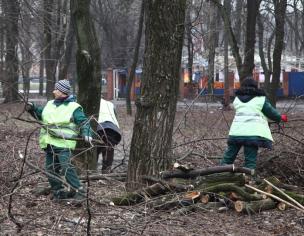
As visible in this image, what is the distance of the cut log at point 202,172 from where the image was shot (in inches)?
248

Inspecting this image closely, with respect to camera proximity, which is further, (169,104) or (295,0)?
(295,0)

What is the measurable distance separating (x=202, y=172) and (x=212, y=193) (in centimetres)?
58

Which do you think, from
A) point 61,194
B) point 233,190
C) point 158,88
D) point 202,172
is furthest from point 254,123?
point 61,194

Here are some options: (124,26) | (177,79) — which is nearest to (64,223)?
(177,79)

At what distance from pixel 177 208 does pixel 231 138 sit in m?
2.03

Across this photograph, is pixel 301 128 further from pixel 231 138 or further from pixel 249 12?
pixel 249 12

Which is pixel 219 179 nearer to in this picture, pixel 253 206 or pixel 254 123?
pixel 253 206

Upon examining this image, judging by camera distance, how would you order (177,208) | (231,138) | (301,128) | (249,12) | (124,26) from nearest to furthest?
(177,208), (231,138), (301,128), (249,12), (124,26)

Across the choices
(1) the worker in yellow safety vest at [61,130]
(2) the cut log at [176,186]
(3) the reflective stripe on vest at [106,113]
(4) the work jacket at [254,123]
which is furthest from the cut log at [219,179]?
(3) the reflective stripe on vest at [106,113]

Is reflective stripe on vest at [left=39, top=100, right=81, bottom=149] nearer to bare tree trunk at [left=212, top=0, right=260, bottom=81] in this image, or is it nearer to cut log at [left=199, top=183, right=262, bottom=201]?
cut log at [left=199, top=183, right=262, bottom=201]

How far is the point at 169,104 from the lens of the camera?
667 cm

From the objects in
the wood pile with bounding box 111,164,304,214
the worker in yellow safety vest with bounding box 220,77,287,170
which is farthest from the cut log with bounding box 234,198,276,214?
the worker in yellow safety vest with bounding box 220,77,287,170

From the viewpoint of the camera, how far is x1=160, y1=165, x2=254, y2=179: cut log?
629 centimetres

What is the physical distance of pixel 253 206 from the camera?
19.1 feet
